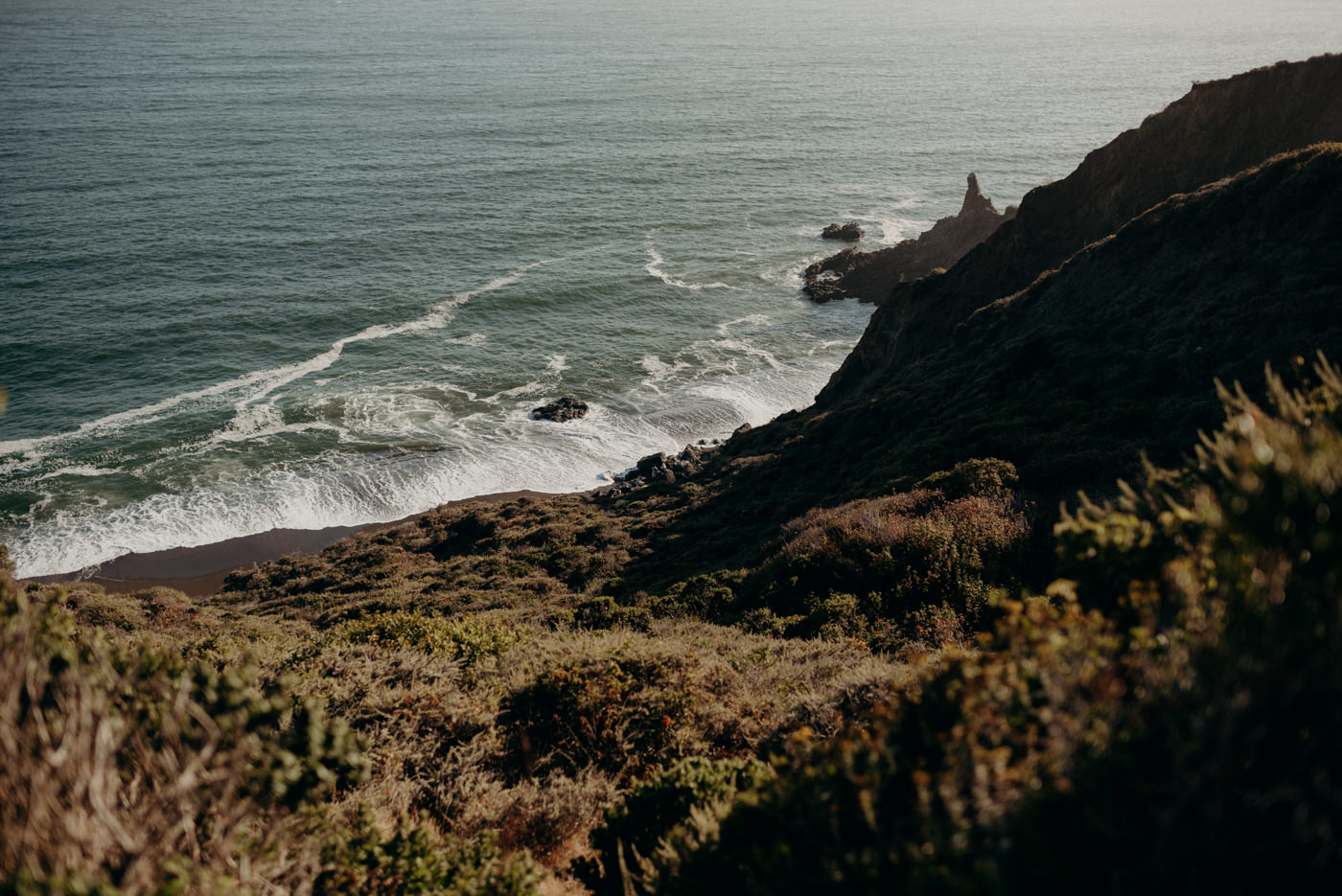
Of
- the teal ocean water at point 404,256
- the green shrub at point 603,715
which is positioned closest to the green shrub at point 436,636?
the green shrub at point 603,715

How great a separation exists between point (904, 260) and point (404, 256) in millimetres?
39334

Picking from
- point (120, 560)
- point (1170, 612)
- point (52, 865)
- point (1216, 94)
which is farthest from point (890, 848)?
point (1216, 94)

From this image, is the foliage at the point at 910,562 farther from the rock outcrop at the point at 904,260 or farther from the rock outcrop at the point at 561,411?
the rock outcrop at the point at 904,260

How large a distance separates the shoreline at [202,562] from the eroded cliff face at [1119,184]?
68.4 feet

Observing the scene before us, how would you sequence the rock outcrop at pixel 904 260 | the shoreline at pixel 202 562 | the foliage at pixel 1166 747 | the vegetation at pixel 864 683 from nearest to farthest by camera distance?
the foliage at pixel 1166 747
the vegetation at pixel 864 683
the shoreline at pixel 202 562
the rock outcrop at pixel 904 260

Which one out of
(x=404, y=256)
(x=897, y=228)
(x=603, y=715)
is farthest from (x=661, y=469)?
(x=897, y=228)

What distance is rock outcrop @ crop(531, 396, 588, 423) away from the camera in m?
40.3

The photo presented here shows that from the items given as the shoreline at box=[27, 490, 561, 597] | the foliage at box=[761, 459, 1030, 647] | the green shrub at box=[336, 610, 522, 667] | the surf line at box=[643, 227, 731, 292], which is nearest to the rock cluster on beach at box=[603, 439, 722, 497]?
the shoreline at box=[27, 490, 561, 597]

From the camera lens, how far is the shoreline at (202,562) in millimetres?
28188

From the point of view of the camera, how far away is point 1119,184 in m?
33.1

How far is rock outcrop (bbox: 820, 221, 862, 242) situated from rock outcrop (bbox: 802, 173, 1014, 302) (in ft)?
22.4

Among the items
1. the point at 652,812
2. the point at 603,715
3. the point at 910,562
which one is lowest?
the point at 603,715

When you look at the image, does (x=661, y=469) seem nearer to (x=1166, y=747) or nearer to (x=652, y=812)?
(x=652, y=812)

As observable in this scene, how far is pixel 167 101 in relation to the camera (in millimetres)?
91812
